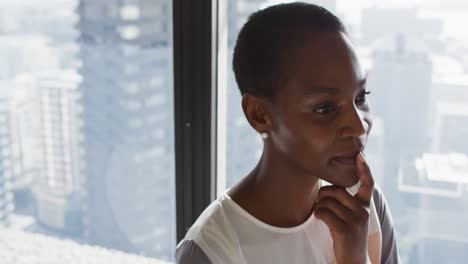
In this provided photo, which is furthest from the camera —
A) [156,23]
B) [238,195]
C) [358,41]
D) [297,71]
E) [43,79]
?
[43,79]

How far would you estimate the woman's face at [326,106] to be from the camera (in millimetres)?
759

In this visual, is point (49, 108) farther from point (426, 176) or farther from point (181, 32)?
point (426, 176)

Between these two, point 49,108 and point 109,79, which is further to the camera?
point 49,108

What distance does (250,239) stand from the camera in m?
0.84

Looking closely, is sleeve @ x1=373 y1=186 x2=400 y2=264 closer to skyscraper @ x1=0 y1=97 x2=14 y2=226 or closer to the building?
the building

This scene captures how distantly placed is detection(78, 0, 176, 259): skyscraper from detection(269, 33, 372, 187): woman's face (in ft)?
2.06

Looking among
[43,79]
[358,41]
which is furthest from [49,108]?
[358,41]

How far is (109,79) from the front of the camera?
1423 millimetres

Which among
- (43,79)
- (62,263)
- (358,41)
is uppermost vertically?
(358,41)

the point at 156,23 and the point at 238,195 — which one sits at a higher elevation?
the point at 156,23

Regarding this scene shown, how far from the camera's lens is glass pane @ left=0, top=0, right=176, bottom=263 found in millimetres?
1391

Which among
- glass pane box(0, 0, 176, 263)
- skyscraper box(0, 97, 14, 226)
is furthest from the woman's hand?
skyscraper box(0, 97, 14, 226)

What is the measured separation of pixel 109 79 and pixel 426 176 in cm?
80

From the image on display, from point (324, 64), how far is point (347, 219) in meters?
0.22
